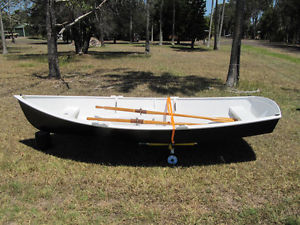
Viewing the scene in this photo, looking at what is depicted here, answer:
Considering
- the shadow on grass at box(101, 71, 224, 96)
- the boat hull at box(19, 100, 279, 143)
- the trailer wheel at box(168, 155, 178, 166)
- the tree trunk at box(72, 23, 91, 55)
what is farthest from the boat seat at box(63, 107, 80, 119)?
the tree trunk at box(72, 23, 91, 55)

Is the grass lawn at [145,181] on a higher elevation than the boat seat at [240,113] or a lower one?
lower

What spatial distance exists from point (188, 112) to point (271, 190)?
237 centimetres

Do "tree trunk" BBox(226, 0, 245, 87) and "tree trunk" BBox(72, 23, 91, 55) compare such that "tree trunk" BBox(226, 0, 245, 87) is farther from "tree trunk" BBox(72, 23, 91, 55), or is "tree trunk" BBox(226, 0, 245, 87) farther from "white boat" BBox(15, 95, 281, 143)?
"tree trunk" BBox(72, 23, 91, 55)

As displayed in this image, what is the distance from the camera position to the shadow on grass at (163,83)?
31.0 feet

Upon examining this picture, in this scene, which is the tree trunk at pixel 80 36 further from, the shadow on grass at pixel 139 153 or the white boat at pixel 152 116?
the shadow on grass at pixel 139 153

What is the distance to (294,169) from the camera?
14.0ft

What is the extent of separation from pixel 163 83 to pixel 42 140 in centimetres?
670

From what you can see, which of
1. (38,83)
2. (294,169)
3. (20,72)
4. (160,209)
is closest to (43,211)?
(160,209)

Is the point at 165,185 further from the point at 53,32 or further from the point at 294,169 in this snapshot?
the point at 53,32

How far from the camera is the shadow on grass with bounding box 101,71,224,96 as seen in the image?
31.0ft

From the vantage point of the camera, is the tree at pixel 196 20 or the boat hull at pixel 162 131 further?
the tree at pixel 196 20

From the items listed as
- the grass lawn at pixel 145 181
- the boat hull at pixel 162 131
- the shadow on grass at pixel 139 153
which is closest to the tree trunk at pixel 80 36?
the grass lawn at pixel 145 181

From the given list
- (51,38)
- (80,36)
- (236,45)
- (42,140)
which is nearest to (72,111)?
(42,140)

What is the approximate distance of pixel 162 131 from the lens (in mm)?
3848
